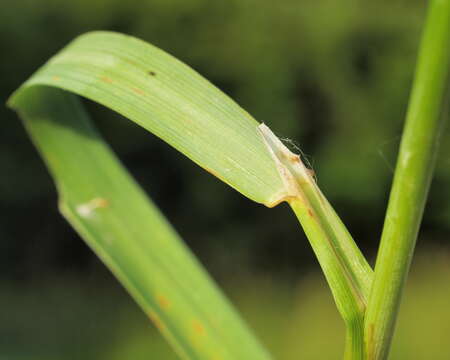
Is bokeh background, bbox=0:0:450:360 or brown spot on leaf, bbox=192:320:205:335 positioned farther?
bokeh background, bbox=0:0:450:360

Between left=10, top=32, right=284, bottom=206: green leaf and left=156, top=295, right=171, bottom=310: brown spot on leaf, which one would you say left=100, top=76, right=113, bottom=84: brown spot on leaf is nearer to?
left=10, top=32, right=284, bottom=206: green leaf

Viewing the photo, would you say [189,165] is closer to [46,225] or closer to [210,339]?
[46,225]

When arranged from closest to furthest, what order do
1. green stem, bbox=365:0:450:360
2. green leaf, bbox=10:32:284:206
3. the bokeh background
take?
1. green stem, bbox=365:0:450:360
2. green leaf, bbox=10:32:284:206
3. the bokeh background

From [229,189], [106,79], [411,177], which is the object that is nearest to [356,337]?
[411,177]

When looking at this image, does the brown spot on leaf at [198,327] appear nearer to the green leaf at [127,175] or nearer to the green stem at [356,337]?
the green leaf at [127,175]

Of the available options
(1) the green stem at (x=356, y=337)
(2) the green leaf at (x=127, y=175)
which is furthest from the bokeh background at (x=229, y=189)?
(1) the green stem at (x=356, y=337)

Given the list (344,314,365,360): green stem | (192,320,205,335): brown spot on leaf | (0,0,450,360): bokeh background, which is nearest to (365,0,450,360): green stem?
(344,314,365,360): green stem
